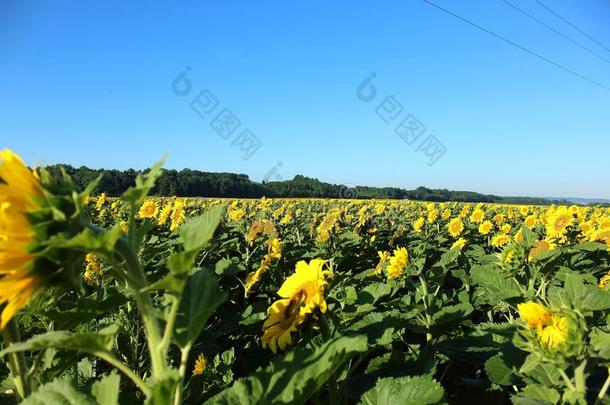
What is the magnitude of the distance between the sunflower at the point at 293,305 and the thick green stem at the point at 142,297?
2.73 feet

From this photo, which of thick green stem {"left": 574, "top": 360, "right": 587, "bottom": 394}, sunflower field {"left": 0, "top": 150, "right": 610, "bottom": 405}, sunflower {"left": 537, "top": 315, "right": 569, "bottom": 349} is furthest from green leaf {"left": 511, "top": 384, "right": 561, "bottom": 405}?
sunflower {"left": 537, "top": 315, "right": 569, "bottom": 349}

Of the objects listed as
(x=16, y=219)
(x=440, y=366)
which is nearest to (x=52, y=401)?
(x=16, y=219)

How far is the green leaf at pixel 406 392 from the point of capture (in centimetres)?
153

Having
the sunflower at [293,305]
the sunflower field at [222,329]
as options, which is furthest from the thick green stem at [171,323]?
the sunflower at [293,305]

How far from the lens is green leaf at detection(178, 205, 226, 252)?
968 mm

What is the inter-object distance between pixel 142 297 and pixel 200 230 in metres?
0.19

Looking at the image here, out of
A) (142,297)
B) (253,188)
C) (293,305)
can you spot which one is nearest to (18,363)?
(142,297)

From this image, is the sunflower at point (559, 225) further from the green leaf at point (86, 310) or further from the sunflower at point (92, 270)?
the green leaf at point (86, 310)

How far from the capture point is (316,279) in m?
1.90

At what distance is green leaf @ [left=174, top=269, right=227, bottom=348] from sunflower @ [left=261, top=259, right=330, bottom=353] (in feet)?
2.26

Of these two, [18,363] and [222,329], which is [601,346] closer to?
[18,363]

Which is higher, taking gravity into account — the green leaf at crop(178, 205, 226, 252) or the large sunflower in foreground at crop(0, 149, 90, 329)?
the large sunflower in foreground at crop(0, 149, 90, 329)

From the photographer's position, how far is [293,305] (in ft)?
6.33

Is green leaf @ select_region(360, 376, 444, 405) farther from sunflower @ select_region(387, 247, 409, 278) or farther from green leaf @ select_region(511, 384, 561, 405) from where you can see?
sunflower @ select_region(387, 247, 409, 278)
